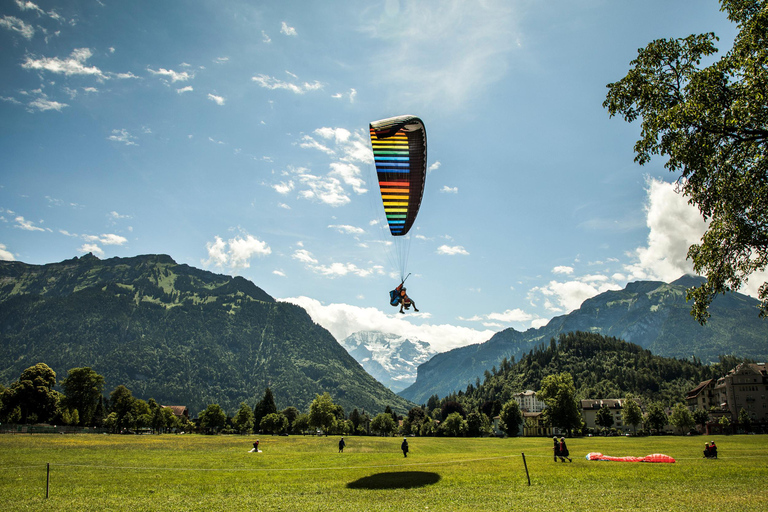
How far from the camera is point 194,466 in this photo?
104ft

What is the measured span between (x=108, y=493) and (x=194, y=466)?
38.8ft

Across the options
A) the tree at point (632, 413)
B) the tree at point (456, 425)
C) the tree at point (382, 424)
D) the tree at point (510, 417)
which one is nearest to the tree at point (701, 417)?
the tree at point (632, 413)

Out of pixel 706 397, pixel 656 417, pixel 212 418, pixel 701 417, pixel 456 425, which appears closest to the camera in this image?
pixel 656 417

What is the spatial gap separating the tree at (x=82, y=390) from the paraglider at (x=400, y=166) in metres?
97.3

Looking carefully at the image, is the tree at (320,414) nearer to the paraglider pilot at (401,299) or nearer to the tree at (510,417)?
the tree at (510,417)

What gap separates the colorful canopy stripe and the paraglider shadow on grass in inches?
524

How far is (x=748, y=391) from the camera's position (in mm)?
120688

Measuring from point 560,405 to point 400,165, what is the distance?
73335 millimetres

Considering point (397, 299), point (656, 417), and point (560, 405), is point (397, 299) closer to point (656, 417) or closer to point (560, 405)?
point (560, 405)

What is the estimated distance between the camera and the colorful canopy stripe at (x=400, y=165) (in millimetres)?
24312

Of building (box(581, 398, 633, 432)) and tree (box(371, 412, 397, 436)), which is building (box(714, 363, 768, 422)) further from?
tree (box(371, 412, 397, 436))

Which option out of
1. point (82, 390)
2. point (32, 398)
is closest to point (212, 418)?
point (82, 390)

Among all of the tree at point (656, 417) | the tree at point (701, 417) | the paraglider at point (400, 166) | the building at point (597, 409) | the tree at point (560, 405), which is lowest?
the building at point (597, 409)

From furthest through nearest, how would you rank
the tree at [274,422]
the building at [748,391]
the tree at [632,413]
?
1. the tree at [274,422]
2. the building at [748,391]
3. the tree at [632,413]
